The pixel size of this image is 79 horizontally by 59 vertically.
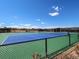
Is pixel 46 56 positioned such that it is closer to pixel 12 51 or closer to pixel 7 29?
pixel 12 51

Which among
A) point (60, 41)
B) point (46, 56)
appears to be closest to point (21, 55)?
point (46, 56)

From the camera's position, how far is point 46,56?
18.9 ft

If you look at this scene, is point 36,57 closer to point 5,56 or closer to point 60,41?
point 5,56

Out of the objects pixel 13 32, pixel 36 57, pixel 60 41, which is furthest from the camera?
pixel 13 32

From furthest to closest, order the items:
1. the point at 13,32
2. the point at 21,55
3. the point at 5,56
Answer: the point at 13,32, the point at 21,55, the point at 5,56

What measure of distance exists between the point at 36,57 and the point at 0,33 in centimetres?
4680

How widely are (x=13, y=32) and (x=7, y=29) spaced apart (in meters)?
6.72

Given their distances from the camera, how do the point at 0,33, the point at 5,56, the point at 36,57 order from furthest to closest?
the point at 0,33 → the point at 5,56 → the point at 36,57

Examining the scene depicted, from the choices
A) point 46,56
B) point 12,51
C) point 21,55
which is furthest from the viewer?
point 12,51

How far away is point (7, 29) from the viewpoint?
1971 inches

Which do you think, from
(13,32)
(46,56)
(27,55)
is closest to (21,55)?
(27,55)

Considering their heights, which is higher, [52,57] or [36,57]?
[36,57]

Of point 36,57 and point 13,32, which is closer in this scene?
point 36,57

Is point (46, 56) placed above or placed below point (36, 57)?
below
